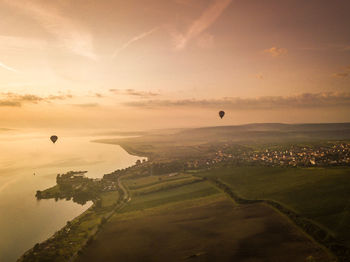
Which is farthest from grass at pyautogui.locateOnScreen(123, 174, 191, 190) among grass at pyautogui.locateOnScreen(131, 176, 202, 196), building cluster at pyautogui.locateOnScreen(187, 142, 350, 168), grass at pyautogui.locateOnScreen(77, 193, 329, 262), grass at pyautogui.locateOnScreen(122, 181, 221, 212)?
grass at pyautogui.locateOnScreen(77, 193, 329, 262)

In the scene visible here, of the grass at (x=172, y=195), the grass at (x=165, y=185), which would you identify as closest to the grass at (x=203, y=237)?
the grass at (x=172, y=195)

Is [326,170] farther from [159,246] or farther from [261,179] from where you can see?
[159,246]

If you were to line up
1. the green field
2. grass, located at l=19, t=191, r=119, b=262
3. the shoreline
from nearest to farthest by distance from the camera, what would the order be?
grass, located at l=19, t=191, r=119, b=262 → the green field → the shoreline

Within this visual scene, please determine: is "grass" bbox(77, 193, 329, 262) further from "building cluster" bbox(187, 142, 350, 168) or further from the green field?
"building cluster" bbox(187, 142, 350, 168)

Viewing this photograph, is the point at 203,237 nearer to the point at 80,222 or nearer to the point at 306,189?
the point at 80,222

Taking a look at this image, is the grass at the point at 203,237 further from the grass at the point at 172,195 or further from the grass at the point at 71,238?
the grass at the point at 172,195

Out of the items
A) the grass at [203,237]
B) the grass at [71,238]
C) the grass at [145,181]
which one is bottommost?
the grass at [71,238]

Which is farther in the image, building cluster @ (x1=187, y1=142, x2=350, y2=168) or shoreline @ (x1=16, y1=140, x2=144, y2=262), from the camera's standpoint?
building cluster @ (x1=187, y1=142, x2=350, y2=168)

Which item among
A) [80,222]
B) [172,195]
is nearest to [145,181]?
[172,195]

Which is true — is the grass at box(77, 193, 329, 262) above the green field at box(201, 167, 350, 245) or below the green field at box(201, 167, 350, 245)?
below
